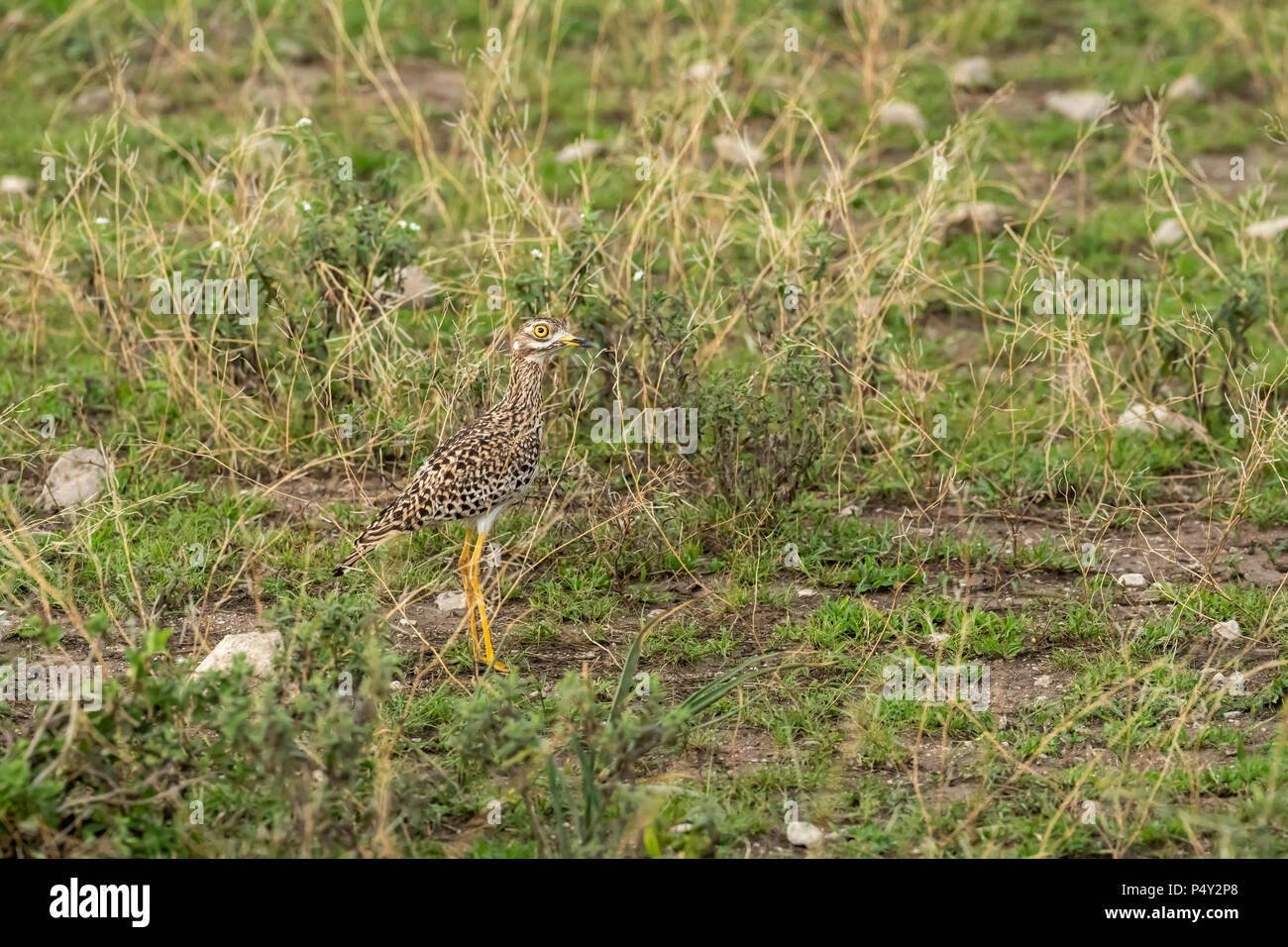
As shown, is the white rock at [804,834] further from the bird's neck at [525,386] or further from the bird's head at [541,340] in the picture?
the bird's head at [541,340]

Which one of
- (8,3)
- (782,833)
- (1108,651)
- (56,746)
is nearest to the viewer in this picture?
(56,746)

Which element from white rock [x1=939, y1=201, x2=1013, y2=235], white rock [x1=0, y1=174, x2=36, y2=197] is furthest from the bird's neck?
white rock [x1=0, y1=174, x2=36, y2=197]

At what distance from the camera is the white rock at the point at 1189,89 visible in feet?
35.7

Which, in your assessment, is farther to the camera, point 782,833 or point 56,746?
point 782,833

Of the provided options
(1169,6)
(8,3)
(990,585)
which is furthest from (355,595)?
(1169,6)

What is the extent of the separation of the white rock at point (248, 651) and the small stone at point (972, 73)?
7.09 m

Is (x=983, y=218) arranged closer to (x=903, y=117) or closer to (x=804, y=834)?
(x=903, y=117)

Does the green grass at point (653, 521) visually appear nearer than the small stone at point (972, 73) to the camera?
Yes

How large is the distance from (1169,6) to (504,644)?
808 centimetres

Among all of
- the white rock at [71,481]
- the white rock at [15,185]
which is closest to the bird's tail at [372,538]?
the white rock at [71,481]

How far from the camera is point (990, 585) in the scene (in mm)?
6496

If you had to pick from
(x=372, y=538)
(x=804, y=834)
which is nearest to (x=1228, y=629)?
(x=804, y=834)

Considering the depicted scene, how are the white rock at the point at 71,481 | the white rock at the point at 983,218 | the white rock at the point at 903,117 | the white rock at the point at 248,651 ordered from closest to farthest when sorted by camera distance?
1. the white rock at the point at 248,651
2. the white rock at the point at 71,481
3. the white rock at the point at 983,218
4. the white rock at the point at 903,117

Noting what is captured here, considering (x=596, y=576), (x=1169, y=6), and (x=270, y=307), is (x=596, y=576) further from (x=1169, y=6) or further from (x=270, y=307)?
(x=1169, y=6)
